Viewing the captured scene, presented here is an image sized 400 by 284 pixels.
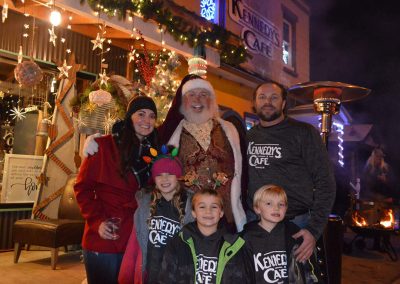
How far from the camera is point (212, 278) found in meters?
2.67

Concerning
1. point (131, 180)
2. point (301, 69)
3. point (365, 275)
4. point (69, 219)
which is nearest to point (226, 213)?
point (131, 180)

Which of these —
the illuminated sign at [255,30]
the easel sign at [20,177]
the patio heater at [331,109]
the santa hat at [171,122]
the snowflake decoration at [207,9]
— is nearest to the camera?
the santa hat at [171,122]

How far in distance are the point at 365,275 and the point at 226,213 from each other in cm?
454

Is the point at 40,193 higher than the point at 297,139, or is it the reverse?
the point at 297,139

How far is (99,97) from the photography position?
589 cm

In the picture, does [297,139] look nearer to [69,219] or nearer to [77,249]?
[69,219]

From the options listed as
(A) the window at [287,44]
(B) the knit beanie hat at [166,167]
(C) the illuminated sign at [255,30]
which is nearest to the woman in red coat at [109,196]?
(B) the knit beanie hat at [166,167]

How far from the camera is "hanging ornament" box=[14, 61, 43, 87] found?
575cm

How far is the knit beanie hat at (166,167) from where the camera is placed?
2.87 m

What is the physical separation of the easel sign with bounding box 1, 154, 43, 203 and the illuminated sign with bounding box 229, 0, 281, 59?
6964 mm

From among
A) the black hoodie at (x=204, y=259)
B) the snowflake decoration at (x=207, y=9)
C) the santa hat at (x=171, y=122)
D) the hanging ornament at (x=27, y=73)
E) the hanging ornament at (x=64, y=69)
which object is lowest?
the black hoodie at (x=204, y=259)

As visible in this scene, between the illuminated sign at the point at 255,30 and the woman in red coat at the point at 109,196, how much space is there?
9056mm

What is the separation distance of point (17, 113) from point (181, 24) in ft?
12.1

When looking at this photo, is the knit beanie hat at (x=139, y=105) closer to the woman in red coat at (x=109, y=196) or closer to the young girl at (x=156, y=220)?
the woman in red coat at (x=109, y=196)
